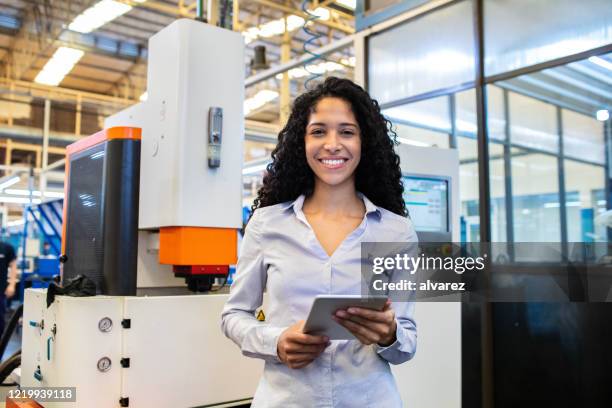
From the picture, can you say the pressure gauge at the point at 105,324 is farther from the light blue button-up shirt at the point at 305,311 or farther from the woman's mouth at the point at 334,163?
the woman's mouth at the point at 334,163

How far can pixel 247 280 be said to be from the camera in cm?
115

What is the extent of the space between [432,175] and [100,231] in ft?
4.87

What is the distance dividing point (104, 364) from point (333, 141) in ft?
3.76

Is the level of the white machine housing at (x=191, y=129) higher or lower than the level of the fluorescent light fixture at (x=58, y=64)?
lower

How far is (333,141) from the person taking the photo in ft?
3.74

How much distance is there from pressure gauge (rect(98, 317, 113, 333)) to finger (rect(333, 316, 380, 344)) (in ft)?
3.64

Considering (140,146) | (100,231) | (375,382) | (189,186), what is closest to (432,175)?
(189,186)

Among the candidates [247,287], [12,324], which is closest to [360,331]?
[247,287]

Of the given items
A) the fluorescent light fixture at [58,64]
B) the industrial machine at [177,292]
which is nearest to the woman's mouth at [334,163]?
the industrial machine at [177,292]

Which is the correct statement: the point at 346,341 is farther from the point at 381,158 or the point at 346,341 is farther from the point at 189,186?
the point at 189,186

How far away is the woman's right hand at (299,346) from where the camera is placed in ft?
3.20

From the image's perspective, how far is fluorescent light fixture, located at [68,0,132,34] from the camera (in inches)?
213

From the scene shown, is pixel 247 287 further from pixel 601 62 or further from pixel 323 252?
pixel 601 62

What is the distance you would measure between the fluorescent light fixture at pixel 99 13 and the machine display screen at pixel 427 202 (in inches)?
163
